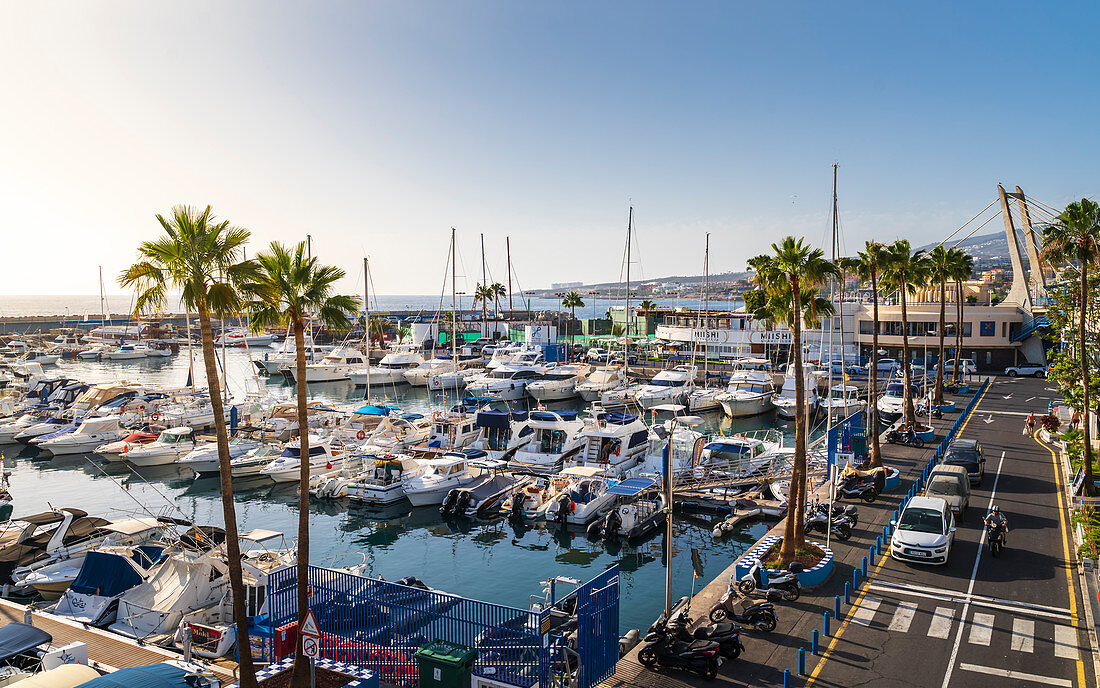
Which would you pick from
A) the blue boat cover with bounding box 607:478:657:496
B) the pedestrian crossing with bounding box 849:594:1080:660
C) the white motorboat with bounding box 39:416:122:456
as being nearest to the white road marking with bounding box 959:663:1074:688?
the pedestrian crossing with bounding box 849:594:1080:660

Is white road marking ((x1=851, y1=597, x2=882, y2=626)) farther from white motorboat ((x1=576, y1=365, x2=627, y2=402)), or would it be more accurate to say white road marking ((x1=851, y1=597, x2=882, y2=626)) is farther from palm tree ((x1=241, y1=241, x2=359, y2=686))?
white motorboat ((x1=576, y1=365, x2=627, y2=402))

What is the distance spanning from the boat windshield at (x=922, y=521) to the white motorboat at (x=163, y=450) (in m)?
43.8

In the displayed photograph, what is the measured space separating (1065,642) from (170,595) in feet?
82.3


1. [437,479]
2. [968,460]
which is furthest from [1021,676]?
[437,479]

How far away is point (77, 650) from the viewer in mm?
16000

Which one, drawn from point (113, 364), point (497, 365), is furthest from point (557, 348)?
point (113, 364)

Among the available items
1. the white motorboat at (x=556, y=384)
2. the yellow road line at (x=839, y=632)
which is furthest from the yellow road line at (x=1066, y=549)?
the white motorboat at (x=556, y=384)

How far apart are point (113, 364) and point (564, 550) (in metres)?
106

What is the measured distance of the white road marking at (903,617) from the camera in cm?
1811

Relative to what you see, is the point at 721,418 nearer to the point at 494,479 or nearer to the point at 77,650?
the point at 494,479

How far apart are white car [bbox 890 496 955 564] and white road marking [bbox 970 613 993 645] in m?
3.59

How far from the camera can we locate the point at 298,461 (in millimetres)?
43000

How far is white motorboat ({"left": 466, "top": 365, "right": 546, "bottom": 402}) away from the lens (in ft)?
240

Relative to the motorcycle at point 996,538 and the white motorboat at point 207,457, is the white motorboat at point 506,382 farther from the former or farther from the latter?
the motorcycle at point 996,538
